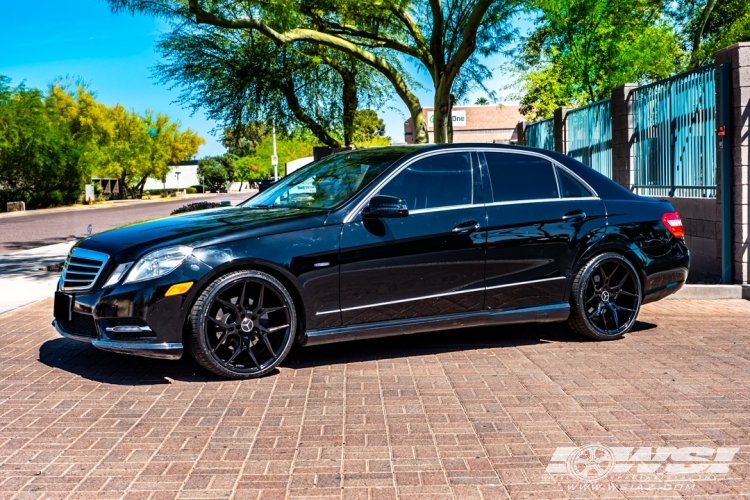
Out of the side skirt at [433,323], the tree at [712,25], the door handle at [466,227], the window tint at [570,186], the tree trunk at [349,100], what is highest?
the tree at [712,25]

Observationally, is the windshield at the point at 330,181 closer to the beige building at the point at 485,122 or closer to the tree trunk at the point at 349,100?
the tree trunk at the point at 349,100

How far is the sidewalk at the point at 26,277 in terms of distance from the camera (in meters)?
10.6

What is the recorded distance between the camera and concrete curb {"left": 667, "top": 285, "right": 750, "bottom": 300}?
9.74 metres

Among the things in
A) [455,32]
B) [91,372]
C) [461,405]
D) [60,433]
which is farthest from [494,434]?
[455,32]

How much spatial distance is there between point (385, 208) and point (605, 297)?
7.81 feet

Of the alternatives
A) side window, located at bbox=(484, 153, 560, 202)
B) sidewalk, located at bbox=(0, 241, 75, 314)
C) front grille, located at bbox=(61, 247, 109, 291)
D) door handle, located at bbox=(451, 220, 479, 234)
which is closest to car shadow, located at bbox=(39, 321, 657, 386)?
front grille, located at bbox=(61, 247, 109, 291)

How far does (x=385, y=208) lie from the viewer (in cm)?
618

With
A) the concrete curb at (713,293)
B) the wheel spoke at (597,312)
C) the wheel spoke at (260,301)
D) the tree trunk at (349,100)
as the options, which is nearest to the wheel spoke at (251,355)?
the wheel spoke at (260,301)

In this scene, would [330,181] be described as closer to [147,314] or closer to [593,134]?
[147,314]

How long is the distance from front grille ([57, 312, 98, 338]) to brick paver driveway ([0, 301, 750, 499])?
34 centimetres

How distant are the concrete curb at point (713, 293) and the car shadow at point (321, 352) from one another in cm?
179

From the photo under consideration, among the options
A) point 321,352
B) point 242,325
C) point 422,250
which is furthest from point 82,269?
point 422,250

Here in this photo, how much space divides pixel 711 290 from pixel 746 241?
789 millimetres

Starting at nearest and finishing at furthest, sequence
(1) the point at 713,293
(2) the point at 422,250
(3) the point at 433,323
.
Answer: (2) the point at 422,250 < (3) the point at 433,323 < (1) the point at 713,293
